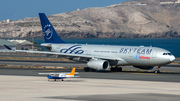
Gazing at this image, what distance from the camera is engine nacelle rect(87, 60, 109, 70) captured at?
52.1m

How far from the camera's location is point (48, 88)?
32125mm

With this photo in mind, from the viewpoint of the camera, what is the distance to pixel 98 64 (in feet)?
172

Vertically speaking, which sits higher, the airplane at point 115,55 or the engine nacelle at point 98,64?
the airplane at point 115,55

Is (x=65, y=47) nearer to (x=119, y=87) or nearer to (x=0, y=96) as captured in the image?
(x=119, y=87)

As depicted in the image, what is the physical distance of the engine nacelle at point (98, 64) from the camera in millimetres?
52094

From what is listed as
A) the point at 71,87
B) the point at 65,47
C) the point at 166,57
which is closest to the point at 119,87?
the point at 71,87

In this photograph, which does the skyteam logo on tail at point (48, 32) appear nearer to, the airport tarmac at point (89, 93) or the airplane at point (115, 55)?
the airplane at point (115, 55)

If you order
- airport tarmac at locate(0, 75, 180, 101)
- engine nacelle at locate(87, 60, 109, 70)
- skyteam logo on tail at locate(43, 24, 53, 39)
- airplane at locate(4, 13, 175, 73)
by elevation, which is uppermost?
skyteam logo on tail at locate(43, 24, 53, 39)

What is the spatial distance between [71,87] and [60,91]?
9.67ft

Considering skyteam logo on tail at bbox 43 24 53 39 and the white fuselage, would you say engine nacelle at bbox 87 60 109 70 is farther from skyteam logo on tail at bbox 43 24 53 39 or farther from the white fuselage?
skyteam logo on tail at bbox 43 24 53 39

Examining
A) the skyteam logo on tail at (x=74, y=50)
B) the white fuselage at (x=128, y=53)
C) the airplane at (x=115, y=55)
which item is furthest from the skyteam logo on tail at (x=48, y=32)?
the skyteam logo on tail at (x=74, y=50)

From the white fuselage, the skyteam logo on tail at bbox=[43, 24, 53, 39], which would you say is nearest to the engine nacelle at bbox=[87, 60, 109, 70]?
the white fuselage

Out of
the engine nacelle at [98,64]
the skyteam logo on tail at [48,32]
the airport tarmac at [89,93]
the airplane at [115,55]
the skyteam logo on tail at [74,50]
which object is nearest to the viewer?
the airport tarmac at [89,93]

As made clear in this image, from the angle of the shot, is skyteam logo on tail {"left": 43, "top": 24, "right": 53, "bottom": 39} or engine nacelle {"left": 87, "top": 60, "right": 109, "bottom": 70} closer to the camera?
engine nacelle {"left": 87, "top": 60, "right": 109, "bottom": 70}
